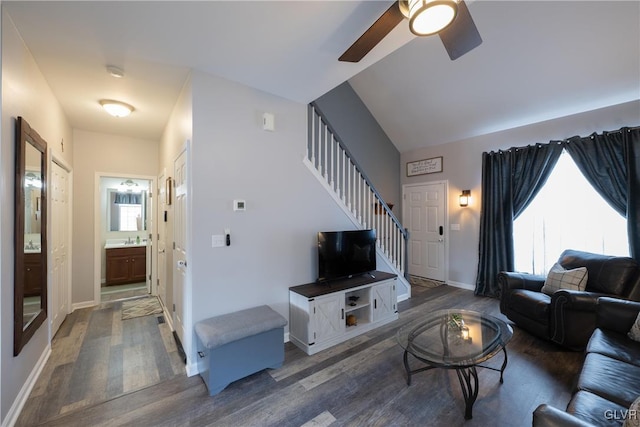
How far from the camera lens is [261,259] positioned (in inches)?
110

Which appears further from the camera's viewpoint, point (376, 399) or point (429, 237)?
point (429, 237)

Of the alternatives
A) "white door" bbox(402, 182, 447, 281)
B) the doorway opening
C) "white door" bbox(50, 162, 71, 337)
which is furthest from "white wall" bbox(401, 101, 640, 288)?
"white door" bbox(50, 162, 71, 337)

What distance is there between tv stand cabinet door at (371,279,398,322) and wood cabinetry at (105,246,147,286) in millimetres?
4852

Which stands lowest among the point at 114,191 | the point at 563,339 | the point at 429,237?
the point at 563,339

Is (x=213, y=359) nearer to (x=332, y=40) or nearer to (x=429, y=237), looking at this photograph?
(x=332, y=40)

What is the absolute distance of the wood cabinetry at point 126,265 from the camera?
5121mm

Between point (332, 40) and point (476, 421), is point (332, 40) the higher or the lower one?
the higher one

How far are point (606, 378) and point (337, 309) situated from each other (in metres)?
2.02

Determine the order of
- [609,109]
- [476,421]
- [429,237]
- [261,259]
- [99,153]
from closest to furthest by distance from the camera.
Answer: [476,421]
[261,259]
[609,109]
[99,153]
[429,237]

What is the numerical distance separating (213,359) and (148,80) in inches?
106

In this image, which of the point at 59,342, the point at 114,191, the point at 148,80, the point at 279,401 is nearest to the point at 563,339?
the point at 279,401

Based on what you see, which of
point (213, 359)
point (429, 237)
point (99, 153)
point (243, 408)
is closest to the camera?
point (243, 408)

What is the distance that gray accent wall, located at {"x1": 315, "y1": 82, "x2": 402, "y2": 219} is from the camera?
16.4ft

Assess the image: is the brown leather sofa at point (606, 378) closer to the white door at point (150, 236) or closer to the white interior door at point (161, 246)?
the white interior door at point (161, 246)
